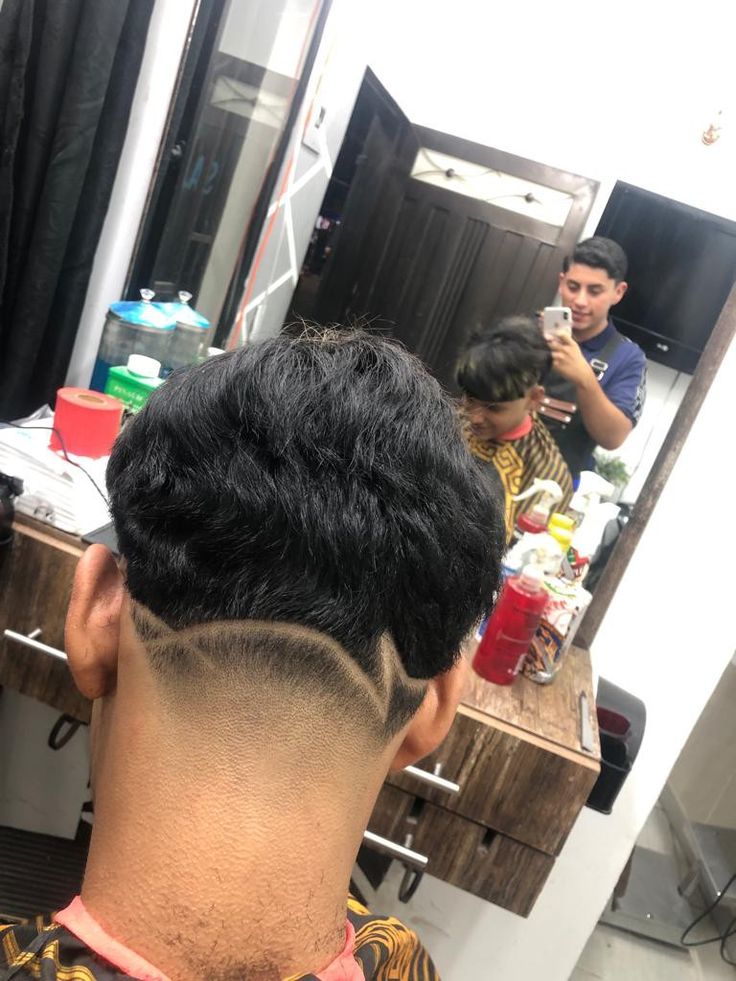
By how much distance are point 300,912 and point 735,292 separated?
133 centimetres

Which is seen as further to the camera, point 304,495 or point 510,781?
point 510,781

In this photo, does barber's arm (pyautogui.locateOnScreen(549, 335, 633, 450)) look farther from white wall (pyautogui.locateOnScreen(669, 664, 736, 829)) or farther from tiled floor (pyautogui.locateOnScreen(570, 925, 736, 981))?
tiled floor (pyautogui.locateOnScreen(570, 925, 736, 981))

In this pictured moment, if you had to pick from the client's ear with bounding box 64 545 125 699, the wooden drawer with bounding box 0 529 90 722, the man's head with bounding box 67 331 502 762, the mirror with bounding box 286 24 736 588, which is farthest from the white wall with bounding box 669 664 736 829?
the client's ear with bounding box 64 545 125 699

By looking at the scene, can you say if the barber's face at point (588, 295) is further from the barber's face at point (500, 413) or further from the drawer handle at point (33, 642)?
the drawer handle at point (33, 642)

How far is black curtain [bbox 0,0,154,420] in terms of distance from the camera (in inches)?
49.8

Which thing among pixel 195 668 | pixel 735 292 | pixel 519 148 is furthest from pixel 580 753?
pixel 519 148

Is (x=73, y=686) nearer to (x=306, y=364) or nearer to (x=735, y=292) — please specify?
(x=306, y=364)

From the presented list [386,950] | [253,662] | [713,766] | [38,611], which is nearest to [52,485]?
[38,611]

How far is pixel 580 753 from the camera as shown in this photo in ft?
4.00

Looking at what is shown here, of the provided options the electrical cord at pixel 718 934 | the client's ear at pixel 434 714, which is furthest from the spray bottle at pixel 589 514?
the electrical cord at pixel 718 934

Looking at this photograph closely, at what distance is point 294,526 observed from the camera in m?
0.61

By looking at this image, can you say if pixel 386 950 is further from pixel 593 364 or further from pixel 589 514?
pixel 593 364

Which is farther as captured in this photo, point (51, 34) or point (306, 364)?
point (51, 34)

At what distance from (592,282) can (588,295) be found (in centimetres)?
3
